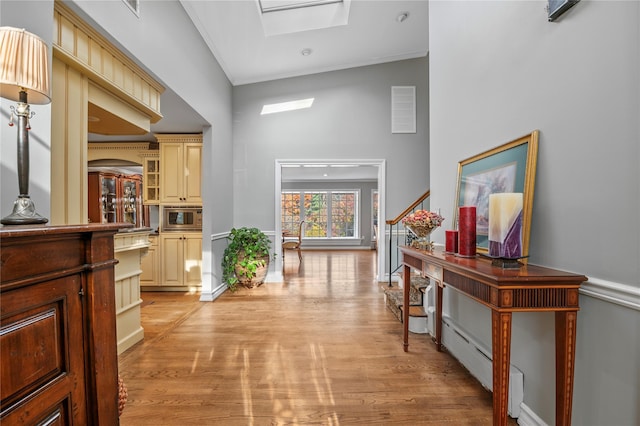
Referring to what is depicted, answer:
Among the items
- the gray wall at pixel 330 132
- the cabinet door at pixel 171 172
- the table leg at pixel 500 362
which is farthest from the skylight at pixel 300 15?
the table leg at pixel 500 362

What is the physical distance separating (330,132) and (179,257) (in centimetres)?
314

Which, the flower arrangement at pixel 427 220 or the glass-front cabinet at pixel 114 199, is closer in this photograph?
the flower arrangement at pixel 427 220

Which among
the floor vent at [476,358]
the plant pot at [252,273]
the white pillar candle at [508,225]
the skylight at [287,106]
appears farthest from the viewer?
the skylight at [287,106]

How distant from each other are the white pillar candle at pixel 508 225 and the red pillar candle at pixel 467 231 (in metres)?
0.27

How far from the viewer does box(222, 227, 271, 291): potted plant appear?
4.14 m

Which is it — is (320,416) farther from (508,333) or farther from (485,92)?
(485,92)

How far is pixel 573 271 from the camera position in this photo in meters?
1.20

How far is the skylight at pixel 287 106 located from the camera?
4676 millimetres

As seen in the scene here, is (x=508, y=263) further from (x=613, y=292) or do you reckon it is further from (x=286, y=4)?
(x=286, y=4)

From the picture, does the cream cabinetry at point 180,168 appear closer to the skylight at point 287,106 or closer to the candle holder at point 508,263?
the skylight at point 287,106

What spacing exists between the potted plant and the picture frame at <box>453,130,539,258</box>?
301 centimetres

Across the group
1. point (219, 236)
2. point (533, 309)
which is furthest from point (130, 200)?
point (533, 309)

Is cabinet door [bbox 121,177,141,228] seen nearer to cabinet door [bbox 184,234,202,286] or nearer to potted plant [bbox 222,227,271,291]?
cabinet door [bbox 184,234,202,286]

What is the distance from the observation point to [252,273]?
4.15m
